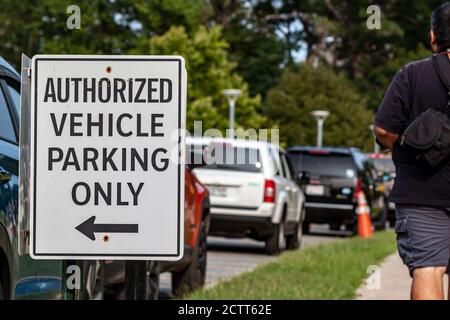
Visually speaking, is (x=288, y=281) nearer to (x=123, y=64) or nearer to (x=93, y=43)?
(x=123, y=64)

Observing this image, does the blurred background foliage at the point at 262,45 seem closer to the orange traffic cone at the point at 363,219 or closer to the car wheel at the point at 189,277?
the orange traffic cone at the point at 363,219

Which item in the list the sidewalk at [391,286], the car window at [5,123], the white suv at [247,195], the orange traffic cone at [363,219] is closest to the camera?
the car window at [5,123]

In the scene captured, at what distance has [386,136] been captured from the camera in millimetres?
5668

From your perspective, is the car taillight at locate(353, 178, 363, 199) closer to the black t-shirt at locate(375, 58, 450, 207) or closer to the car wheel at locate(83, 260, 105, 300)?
the car wheel at locate(83, 260, 105, 300)

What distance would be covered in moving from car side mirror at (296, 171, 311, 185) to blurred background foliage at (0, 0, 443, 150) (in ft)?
52.1

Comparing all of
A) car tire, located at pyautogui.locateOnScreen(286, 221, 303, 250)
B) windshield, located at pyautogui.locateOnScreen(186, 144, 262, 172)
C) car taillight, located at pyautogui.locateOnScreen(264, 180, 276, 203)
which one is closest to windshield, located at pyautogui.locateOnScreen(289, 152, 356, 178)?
car tire, located at pyautogui.locateOnScreen(286, 221, 303, 250)

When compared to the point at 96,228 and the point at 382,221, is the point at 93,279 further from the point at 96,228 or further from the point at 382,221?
the point at 382,221

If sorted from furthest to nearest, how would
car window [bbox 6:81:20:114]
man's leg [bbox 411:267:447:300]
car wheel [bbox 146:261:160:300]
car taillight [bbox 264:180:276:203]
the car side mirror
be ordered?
the car side mirror → car taillight [bbox 264:180:276:203] → car wheel [bbox 146:261:160:300] → car window [bbox 6:81:20:114] → man's leg [bbox 411:267:447:300]

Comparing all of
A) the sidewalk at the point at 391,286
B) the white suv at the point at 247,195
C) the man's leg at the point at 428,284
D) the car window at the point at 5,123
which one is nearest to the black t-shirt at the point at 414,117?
the man's leg at the point at 428,284

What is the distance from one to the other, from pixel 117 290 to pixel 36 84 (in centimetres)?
488

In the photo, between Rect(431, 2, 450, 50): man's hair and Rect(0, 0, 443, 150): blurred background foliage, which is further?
Rect(0, 0, 443, 150): blurred background foliage

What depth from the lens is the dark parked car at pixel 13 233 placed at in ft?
18.1

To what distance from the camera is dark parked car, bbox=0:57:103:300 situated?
18.1 feet
